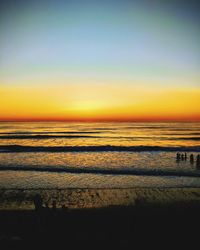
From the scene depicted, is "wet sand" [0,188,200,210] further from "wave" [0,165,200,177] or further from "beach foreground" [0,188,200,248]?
"wave" [0,165,200,177]

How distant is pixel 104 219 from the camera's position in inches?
423

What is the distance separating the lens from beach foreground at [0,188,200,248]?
870 cm

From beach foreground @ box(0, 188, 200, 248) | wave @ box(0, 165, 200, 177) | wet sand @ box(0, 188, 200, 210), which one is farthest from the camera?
wave @ box(0, 165, 200, 177)

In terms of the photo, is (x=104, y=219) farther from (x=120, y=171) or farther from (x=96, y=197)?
(x=120, y=171)

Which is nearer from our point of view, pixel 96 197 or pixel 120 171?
pixel 96 197

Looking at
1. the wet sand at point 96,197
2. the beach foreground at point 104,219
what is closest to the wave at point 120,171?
the wet sand at point 96,197

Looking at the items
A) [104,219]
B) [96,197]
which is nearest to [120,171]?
[96,197]

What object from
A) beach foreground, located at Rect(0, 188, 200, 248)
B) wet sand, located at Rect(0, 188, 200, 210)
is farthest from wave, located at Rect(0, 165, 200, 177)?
beach foreground, located at Rect(0, 188, 200, 248)

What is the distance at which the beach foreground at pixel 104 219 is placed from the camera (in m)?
8.70

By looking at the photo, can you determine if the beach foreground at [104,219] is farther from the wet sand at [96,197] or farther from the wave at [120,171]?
the wave at [120,171]

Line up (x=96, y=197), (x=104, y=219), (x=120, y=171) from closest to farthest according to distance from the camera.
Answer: (x=104, y=219) → (x=96, y=197) → (x=120, y=171)

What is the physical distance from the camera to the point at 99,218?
1085 cm

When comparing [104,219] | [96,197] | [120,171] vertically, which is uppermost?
[104,219]

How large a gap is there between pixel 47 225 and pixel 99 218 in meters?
2.30
